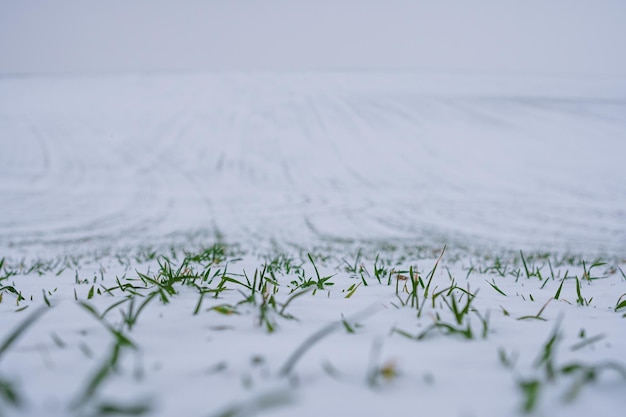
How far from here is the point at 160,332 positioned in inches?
51.3

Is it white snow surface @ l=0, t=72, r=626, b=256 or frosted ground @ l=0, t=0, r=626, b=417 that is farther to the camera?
white snow surface @ l=0, t=72, r=626, b=256

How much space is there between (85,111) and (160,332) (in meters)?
38.4

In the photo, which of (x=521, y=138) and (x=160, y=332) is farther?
(x=521, y=138)

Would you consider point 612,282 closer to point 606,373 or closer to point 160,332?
point 606,373

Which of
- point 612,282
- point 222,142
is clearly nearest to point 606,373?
point 612,282

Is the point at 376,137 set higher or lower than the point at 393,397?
higher

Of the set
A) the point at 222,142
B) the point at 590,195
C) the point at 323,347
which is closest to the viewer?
the point at 323,347

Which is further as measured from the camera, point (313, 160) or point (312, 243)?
point (313, 160)

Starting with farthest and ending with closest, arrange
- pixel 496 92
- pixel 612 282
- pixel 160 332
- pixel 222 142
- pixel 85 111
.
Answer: pixel 496 92 < pixel 85 111 < pixel 222 142 < pixel 612 282 < pixel 160 332

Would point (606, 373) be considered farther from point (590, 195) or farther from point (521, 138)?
point (521, 138)

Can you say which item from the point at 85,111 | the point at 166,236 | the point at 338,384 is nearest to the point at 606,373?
the point at 338,384

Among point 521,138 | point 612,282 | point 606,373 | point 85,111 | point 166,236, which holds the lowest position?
point 166,236

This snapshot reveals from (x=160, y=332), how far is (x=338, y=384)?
658mm

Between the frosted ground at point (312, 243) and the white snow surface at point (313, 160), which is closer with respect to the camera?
the frosted ground at point (312, 243)
